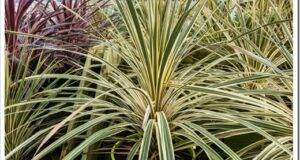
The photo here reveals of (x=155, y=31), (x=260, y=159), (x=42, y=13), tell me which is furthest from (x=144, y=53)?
(x=42, y=13)

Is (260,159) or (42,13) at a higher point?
(42,13)

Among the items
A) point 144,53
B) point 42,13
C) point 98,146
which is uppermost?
point 42,13

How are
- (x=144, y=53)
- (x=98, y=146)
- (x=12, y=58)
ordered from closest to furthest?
(x=144, y=53) < (x=98, y=146) < (x=12, y=58)

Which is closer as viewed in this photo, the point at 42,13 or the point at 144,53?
the point at 144,53

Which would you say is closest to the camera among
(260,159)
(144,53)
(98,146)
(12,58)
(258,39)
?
(260,159)

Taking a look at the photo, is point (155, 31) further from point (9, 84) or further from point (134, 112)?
point (9, 84)

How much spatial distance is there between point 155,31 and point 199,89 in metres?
0.16

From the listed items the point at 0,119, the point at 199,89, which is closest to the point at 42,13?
the point at 0,119

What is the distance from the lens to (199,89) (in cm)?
74

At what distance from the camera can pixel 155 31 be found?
0.81 m

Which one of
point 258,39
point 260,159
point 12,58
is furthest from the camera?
point 258,39

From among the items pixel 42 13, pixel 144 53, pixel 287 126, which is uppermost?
pixel 42 13

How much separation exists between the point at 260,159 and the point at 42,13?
858 mm

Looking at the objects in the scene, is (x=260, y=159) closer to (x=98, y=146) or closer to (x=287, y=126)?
(x=287, y=126)
